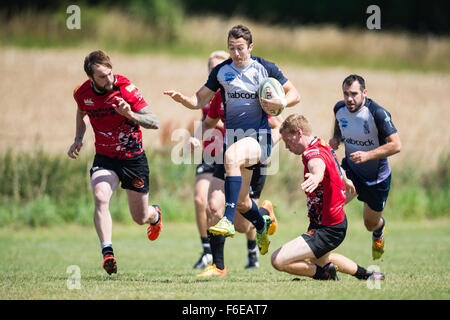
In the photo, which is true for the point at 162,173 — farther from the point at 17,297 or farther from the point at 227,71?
the point at 17,297

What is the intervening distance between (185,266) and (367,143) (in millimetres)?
3272

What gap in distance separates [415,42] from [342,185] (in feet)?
101

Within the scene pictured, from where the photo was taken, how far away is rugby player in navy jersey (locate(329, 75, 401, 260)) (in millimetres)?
7846

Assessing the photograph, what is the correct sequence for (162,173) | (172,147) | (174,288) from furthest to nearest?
(172,147)
(162,173)
(174,288)

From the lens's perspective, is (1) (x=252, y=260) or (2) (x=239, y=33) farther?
(1) (x=252, y=260)

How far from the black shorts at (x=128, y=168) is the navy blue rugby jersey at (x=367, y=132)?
2.52m

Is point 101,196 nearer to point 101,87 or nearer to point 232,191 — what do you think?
point 101,87

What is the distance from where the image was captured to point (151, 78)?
2622 cm

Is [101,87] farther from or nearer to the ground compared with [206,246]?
farther from the ground

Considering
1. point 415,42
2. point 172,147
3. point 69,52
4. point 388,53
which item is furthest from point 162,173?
point 415,42

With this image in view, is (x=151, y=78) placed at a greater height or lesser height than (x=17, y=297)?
greater

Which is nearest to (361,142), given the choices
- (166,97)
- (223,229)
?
(223,229)

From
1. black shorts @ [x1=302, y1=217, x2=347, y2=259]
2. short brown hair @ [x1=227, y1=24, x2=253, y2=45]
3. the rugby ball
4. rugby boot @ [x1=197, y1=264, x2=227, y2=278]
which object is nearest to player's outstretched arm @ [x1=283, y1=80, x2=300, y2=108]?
the rugby ball

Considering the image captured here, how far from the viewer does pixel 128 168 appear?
25.4 ft
